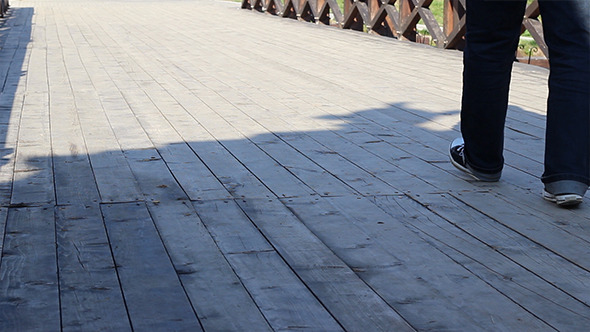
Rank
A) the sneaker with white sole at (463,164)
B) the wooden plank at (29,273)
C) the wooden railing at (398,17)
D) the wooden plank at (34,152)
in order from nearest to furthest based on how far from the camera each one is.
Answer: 1. the wooden plank at (29,273)
2. the wooden plank at (34,152)
3. the sneaker with white sole at (463,164)
4. the wooden railing at (398,17)

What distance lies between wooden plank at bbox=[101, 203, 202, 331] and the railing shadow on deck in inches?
163

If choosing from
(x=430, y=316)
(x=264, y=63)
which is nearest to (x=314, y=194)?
(x=430, y=316)

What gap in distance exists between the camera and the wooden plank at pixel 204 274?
1.60m

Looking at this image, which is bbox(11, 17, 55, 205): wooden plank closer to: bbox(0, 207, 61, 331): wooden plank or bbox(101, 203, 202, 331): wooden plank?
bbox(0, 207, 61, 331): wooden plank

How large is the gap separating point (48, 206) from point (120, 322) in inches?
34.5

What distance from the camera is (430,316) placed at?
1.63 m

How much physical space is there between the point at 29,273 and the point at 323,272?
0.63 meters

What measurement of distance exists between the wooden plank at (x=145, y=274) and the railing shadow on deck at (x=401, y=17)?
4.14m

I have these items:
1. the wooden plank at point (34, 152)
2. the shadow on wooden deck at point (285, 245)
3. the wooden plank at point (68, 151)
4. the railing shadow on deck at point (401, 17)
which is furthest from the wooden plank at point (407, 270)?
the railing shadow on deck at point (401, 17)

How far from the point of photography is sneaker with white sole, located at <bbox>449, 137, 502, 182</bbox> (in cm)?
269

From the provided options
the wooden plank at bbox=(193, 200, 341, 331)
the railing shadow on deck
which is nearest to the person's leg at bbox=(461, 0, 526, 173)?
the wooden plank at bbox=(193, 200, 341, 331)

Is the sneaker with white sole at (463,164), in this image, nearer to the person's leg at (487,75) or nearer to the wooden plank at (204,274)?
the person's leg at (487,75)

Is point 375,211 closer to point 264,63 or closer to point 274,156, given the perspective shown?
point 274,156

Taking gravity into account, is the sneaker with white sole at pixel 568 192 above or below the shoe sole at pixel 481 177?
above
